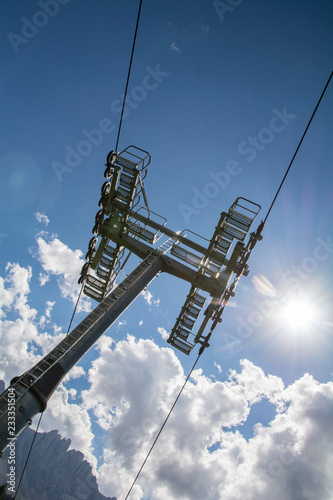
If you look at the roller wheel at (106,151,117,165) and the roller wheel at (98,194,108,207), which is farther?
the roller wheel at (98,194,108,207)

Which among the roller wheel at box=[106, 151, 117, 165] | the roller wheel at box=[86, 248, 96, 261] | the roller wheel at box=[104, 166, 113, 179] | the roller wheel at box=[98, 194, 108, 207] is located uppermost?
the roller wheel at box=[106, 151, 117, 165]

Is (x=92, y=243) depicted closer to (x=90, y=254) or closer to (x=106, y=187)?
(x=90, y=254)

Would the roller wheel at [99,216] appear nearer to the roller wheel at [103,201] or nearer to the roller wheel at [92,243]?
the roller wheel at [103,201]

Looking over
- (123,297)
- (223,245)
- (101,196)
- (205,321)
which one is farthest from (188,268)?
(101,196)

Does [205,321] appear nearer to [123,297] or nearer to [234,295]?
[234,295]

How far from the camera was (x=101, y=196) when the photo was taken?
1037 cm

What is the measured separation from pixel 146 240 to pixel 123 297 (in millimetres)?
3529

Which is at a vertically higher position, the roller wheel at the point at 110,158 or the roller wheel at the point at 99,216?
the roller wheel at the point at 110,158

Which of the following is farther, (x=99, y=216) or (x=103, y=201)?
(x=99, y=216)

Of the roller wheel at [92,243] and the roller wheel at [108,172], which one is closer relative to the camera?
the roller wheel at [108,172]

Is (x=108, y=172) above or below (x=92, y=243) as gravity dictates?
above

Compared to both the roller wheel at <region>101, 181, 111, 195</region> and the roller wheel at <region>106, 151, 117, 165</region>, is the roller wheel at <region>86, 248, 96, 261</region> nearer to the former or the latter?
the roller wheel at <region>101, 181, 111, 195</region>

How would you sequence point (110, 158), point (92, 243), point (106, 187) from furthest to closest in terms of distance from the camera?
point (92, 243) < point (106, 187) < point (110, 158)

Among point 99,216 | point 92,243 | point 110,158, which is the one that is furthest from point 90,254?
point 110,158
